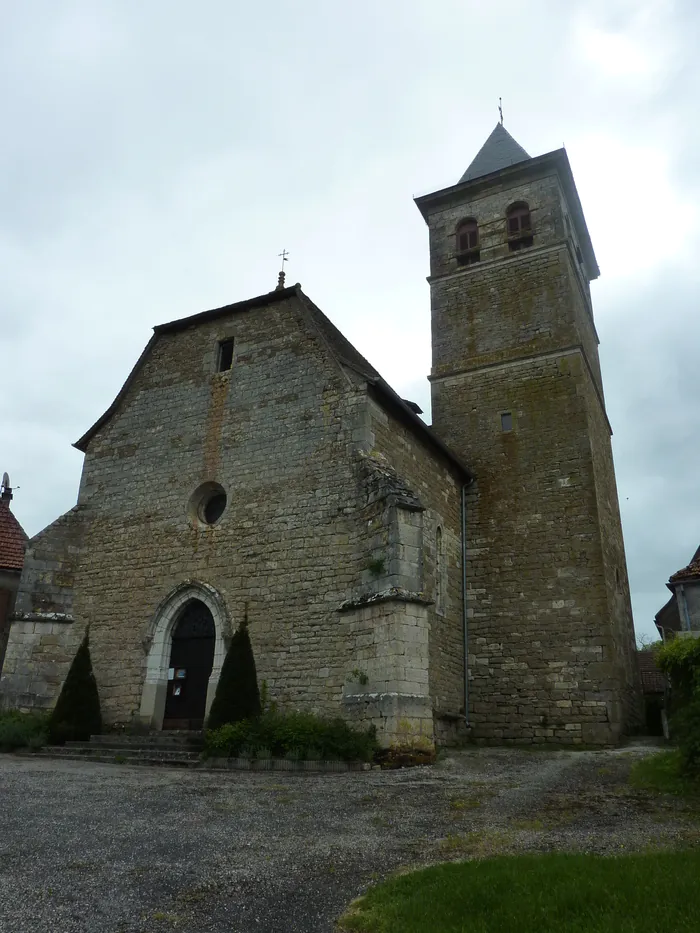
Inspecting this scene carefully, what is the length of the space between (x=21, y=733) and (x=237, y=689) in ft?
13.8

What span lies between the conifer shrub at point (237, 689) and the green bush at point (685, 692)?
6276mm

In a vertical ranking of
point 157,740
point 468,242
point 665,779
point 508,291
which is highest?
point 468,242

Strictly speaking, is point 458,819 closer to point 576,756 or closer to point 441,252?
point 576,756

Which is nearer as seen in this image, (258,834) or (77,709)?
(258,834)

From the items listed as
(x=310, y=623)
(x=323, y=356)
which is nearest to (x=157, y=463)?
(x=323, y=356)

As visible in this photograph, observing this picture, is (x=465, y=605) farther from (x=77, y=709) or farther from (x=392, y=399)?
(x=77, y=709)

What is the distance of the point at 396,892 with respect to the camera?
13.8ft

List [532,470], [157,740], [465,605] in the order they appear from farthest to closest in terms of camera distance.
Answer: [532,470] → [465,605] → [157,740]

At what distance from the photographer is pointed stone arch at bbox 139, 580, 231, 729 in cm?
1319

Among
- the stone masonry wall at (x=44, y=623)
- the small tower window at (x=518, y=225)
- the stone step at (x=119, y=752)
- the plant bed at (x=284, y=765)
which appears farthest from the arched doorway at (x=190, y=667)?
the small tower window at (x=518, y=225)

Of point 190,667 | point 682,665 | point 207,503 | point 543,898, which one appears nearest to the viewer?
point 543,898

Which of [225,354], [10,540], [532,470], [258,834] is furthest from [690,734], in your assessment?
[10,540]

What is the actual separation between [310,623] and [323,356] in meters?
5.24

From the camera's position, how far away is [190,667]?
13.8m
